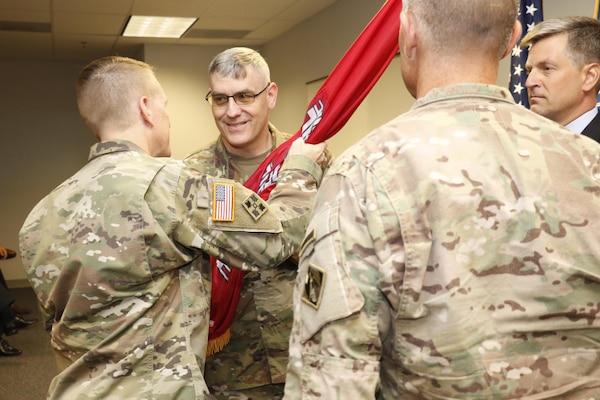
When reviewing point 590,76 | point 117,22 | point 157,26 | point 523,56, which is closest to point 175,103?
point 157,26

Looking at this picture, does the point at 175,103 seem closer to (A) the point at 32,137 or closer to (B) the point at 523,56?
(A) the point at 32,137

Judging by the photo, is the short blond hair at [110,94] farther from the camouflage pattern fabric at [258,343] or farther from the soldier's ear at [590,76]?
the soldier's ear at [590,76]

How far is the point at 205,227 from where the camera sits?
1.68m

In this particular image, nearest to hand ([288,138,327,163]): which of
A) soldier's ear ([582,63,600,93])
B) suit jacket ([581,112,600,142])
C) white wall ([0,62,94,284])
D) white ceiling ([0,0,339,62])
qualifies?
suit jacket ([581,112,600,142])

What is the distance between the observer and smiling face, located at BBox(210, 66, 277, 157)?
7.70ft

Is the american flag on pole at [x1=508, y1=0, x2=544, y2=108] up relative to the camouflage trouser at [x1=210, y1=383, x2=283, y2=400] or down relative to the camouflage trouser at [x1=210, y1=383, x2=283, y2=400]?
up

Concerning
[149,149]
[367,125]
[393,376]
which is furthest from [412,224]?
[367,125]

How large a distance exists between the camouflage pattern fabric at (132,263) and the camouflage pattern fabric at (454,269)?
1.94 feet

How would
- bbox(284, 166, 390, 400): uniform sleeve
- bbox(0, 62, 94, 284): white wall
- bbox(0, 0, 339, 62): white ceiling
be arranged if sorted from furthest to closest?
1. bbox(0, 62, 94, 284): white wall
2. bbox(0, 0, 339, 62): white ceiling
3. bbox(284, 166, 390, 400): uniform sleeve

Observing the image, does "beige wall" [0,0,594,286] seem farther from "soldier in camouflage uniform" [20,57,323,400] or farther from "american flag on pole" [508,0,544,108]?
"soldier in camouflage uniform" [20,57,323,400]

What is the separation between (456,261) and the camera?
1109mm

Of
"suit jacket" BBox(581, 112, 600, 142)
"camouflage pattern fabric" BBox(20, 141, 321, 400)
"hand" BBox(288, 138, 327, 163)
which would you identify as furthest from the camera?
"suit jacket" BBox(581, 112, 600, 142)

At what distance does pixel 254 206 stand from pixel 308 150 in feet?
1.15

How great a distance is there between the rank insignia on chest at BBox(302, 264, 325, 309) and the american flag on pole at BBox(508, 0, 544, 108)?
286 cm
